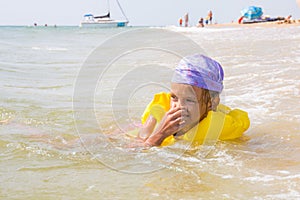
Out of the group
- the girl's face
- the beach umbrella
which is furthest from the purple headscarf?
the beach umbrella

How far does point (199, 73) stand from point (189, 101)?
0.69ft

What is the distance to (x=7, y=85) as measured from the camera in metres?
5.88

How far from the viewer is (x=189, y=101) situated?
2.78 m

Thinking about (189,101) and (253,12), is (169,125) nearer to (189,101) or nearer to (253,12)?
(189,101)

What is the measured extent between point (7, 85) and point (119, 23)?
5260cm

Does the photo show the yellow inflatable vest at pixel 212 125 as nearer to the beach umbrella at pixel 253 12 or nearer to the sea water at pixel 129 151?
the sea water at pixel 129 151

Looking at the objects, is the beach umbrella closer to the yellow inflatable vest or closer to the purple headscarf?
the yellow inflatable vest

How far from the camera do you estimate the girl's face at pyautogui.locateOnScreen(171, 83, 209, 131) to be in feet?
9.07

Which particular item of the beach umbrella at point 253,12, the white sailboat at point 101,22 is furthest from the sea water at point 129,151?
the white sailboat at point 101,22

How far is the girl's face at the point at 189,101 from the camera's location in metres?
2.77

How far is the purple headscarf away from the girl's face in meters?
0.04

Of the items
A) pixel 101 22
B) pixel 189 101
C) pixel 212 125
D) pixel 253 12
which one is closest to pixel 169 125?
pixel 189 101

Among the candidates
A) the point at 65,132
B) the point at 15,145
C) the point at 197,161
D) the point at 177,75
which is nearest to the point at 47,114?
the point at 65,132

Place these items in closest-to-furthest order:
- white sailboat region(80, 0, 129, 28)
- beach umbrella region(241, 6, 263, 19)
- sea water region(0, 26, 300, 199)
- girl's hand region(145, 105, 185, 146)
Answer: sea water region(0, 26, 300, 199) < girl's hand region(145, 105, 185, 146) < beach umbrella region(241, 6, 263, 19) < white sailboat region(80, 0, 129, 28)
